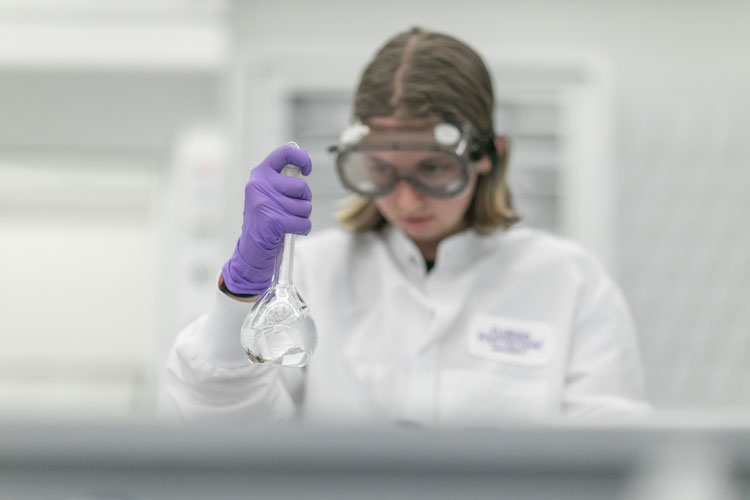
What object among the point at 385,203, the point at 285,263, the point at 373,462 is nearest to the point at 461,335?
the point at 385,203

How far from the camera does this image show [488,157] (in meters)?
1.44

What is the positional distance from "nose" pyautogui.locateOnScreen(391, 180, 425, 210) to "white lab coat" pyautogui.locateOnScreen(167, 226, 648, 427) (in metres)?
0.19

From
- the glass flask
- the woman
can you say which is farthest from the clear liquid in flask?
the woman

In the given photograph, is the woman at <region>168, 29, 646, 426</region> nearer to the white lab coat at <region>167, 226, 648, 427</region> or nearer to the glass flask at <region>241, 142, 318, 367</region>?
the white lab coat at <region>167, 226, 648, 427</region>

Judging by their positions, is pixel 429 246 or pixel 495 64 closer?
pixel 429 246

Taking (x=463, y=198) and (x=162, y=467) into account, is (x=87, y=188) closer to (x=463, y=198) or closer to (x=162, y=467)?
(x=463, y=198)

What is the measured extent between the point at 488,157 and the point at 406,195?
20 centimetres

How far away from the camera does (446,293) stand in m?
1.55

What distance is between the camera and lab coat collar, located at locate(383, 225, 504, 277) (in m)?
1.55

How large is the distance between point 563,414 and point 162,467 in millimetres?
1120

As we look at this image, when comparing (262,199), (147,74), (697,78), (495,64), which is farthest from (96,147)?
(262,199)

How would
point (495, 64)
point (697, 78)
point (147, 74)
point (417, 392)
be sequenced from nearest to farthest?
point (417, 392), point (495, 64), point (697, 78), point (147, 74)

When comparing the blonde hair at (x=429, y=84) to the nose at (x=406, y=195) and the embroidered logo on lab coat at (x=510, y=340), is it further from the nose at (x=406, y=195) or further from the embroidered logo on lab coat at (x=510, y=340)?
the embroidered logo on lab coat at (x=510, y=340)

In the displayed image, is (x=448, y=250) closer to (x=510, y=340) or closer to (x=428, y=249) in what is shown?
(x=428, y=249)
